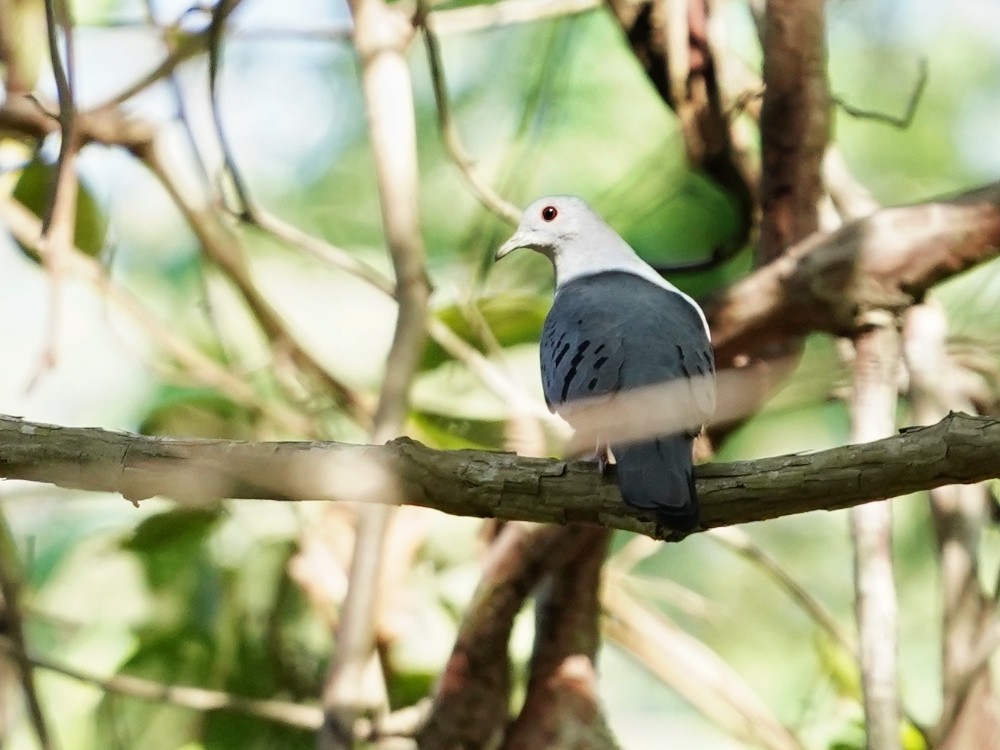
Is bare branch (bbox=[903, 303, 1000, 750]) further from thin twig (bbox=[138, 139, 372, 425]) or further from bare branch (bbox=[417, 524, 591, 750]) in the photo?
thin twig (bbox=[138, 139, 372, 425])

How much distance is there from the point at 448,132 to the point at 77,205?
1.17m

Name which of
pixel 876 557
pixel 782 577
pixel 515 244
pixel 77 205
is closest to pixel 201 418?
pixel 77 205

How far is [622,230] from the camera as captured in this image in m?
4.06

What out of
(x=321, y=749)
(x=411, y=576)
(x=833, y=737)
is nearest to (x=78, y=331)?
(x=411, y=576)

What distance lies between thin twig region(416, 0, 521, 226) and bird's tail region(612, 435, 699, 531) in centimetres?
161

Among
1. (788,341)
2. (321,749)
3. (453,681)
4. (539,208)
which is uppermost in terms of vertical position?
(539,208)

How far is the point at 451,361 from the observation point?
3748 mm

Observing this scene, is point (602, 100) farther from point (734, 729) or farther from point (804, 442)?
point (734, 729)

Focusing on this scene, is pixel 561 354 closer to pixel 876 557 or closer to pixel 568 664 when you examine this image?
pixel 876 557

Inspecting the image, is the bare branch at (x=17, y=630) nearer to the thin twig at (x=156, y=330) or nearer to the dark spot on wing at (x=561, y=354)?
the thin twig at (x=156, y=330)

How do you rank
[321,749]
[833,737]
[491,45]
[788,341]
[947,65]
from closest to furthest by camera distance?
[321,749] → [788,341] → [833,737] → [947,65] → [491,45]

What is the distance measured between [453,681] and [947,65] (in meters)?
2.64

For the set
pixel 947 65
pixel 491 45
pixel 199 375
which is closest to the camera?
pixel 199 375

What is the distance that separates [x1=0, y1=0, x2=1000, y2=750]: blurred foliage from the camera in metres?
3.61
